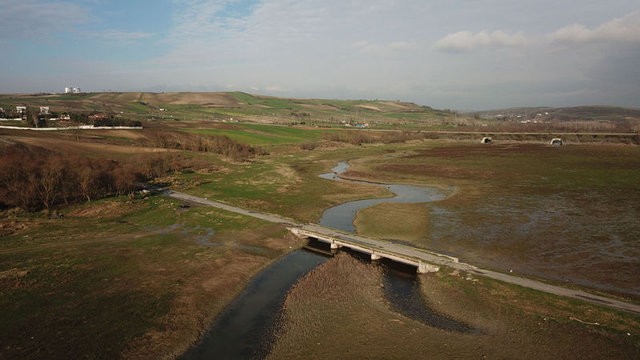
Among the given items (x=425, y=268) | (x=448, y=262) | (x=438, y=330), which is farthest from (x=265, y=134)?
(x=438, y=330)

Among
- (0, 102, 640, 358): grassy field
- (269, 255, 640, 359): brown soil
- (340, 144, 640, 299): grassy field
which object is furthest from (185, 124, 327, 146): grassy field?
(269, 255, 640, 359): brown soil

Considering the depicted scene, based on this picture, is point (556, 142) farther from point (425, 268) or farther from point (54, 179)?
point (54, 179)

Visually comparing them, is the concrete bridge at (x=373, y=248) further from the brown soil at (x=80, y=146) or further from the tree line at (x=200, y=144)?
the tree line at (x=200, y=144)

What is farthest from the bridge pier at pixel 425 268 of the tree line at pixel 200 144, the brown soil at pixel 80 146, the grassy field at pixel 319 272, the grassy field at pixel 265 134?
the grassy field at pixel 265 134

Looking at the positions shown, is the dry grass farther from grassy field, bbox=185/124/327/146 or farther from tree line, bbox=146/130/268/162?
grassy field, bbox=185/124/327/146

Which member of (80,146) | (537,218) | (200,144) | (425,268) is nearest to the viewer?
(425,268)

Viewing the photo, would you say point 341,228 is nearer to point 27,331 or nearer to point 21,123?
point 27,331
